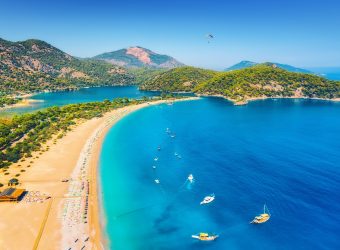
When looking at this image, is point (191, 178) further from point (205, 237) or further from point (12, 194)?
point (12, 194)

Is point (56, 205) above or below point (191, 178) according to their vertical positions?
below

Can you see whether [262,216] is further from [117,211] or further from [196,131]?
[196,131]

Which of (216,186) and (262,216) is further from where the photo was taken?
(216,186)

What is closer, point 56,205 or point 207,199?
point 56,205

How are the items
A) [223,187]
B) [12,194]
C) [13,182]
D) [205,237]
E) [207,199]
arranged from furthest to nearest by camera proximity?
Result: [223,187] → [13,182] → [207,199] → [12,194] → [205,237]

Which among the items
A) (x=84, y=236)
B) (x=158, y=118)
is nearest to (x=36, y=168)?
(x=84, y=236)

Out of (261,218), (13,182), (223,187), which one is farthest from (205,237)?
(13,182)
